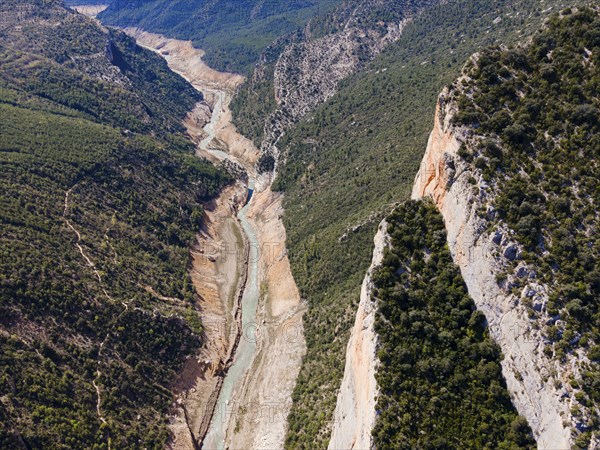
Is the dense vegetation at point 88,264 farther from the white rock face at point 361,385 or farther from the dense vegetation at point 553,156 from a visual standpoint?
the dense vegetation at point 553,156

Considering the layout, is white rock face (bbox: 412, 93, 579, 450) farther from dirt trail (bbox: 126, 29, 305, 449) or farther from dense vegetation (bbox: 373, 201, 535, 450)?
dirt trail (bbox: 126, 29, 305, 449)

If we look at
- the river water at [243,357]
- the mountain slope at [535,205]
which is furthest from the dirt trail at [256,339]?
the mountain slope at [535,205]

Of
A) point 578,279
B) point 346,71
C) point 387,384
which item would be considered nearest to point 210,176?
point 346,71

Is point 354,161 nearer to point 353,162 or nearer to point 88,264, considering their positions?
point 353,162

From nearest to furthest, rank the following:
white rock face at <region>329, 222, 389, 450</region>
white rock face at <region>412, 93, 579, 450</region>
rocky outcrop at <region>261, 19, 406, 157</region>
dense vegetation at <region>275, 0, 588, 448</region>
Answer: white rock face at <region>412, 93, 579, 450</region>, white rock face at <region>329, 222, 389, 450</region>, dense vegetation at <region>275, 0, 588, 448</region>, rocky outcrop at <region>261, 19, 406, 157</region>

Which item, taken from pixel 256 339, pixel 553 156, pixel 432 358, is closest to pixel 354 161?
pixel 256 339

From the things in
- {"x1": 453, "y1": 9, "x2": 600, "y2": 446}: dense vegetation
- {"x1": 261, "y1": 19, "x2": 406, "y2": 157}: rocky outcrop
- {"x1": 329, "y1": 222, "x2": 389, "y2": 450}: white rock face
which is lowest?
{"x1": 329, "y1": 222, "x2": 389, "y2": 450}: white rock face

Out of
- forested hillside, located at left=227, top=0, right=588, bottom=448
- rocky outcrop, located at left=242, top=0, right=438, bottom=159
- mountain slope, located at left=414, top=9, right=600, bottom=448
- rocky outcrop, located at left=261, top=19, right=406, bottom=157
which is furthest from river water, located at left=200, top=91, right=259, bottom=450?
mountain slope, located at left=414, top=9, right=600, bottom=448
